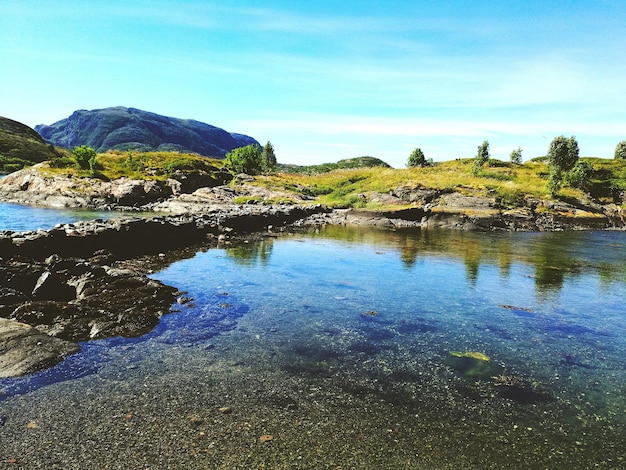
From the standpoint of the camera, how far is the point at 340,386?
13.3 m

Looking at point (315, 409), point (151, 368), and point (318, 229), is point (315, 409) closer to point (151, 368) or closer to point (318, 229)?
point (151, 368)

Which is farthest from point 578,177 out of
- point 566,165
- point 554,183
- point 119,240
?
point 119,240

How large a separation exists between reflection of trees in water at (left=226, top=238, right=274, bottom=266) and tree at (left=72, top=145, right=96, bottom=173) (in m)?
81.6

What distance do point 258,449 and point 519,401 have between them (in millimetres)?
9129

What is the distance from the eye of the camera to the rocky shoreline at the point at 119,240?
1684 cm

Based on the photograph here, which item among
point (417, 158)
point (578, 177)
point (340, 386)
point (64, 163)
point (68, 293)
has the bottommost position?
point (340, 386)

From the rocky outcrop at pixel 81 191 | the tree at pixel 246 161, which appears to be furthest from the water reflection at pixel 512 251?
the tree at pixel 246 161

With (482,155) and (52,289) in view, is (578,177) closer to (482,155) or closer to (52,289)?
(482,155)

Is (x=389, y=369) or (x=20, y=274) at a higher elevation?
(x=20, y=274)

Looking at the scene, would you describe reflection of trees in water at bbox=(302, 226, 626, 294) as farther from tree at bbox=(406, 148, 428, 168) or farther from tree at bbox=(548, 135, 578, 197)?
tree at bbox=(406, 148, 428, 168)

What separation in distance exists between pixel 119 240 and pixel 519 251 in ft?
152

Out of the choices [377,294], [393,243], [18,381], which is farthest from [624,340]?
[393,243]

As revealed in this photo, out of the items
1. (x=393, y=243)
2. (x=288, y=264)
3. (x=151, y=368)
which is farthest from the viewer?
(x=393, y=243)

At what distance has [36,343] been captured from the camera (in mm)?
14328
